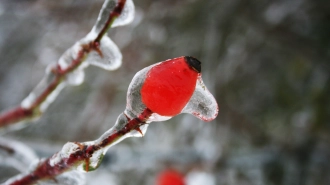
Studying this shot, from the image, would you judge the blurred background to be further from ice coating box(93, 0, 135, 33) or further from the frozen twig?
ice coating box(93, 0, 135, 33)

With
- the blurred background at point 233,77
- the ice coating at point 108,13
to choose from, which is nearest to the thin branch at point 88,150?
the ice coating at point 108,13

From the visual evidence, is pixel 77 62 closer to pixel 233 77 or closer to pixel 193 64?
pixel 193 64

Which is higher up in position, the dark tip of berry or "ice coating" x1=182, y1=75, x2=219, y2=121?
the dark tip of berry

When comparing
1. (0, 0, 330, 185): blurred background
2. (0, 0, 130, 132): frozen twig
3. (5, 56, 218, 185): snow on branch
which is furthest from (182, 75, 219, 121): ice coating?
(0, 0, 330, 185): blurred background

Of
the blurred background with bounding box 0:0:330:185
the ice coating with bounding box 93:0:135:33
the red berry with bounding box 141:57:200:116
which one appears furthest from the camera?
the blurred background with bounding box 0:0:330:185

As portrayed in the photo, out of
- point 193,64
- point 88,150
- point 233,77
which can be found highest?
point 193,64

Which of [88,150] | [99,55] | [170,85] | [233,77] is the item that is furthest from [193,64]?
[233,77]
